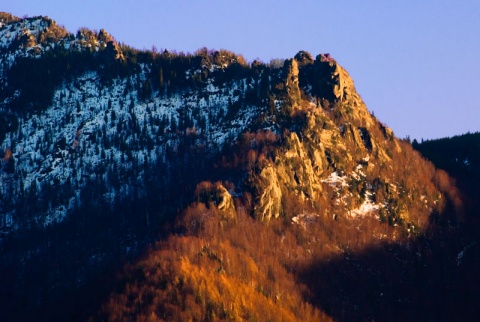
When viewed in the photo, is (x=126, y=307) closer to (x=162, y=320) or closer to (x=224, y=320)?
(x=162, y=320)

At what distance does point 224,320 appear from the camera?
19938cm

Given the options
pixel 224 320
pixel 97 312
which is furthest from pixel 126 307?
pixel 224 320

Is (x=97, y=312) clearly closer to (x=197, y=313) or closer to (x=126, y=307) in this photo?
(x=126, y=307)

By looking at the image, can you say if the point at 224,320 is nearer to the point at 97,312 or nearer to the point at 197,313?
the point at 197,313

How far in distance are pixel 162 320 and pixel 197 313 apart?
8.31 meters

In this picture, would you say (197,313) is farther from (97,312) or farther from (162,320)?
(97,312)

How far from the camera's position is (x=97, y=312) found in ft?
655

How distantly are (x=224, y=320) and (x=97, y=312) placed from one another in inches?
1150

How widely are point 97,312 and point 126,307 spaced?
22.0ft

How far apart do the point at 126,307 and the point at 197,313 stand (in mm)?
16393

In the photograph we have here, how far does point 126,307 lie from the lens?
19988 centimetres

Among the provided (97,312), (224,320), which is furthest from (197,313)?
(97,312)

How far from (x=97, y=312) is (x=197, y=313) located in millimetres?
22944

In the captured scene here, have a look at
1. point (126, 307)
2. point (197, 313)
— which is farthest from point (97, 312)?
point (197, 313)
